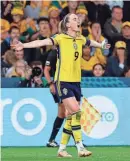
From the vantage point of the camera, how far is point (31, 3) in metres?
16.1

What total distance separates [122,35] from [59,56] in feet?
19.3

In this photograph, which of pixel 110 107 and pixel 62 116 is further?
pixel 110 107

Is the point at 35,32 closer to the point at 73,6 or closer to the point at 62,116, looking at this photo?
the point at 73,6

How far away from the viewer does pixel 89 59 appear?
14711mm

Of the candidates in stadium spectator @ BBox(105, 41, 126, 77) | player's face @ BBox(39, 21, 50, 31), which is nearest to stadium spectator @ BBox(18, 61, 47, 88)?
stadium spectator @ BBox(105, 41, 126, 77)

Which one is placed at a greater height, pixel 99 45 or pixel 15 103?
pixel 99 45

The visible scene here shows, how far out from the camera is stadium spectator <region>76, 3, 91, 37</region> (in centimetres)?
1553

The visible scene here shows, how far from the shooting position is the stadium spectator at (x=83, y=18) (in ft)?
51.0

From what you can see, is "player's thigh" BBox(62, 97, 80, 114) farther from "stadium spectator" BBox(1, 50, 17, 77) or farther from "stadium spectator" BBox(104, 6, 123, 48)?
"stadium spectator" BBox(104, 6, 123, 48)

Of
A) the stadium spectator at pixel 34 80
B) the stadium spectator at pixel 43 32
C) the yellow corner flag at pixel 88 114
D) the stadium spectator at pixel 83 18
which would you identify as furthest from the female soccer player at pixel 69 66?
the stadium spectator at pixel 83 18

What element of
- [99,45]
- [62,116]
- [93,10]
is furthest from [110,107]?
[93,10]

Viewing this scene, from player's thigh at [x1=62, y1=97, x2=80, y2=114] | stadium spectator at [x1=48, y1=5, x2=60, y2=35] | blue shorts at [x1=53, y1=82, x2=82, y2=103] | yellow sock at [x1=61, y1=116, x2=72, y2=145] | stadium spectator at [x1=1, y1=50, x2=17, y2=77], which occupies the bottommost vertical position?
yellow sock at [x1=61, y1=116, x2=72, y2=145]

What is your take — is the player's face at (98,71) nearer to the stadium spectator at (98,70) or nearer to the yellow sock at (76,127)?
the stadium spectator at (98,70)

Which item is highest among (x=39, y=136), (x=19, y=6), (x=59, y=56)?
(x=19, y=6)
